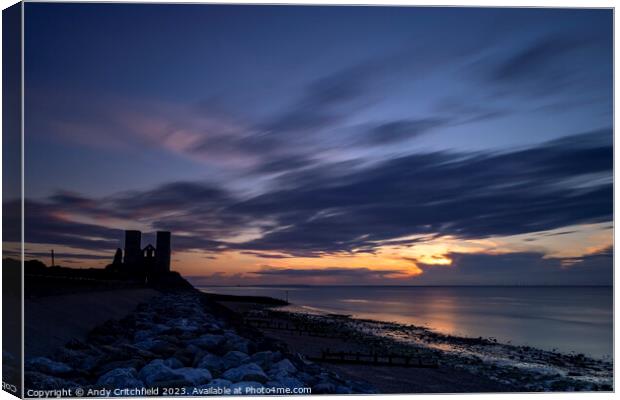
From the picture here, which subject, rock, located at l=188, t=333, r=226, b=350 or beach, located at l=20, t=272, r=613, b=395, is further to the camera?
rock, located at l=188, t=333, r=226, b=350

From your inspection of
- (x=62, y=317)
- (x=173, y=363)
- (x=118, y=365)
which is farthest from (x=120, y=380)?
(x=62, y=317)

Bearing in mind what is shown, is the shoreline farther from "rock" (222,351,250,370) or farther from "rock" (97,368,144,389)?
"rock" (97,368,144,389)

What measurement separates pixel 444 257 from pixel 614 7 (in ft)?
12.8

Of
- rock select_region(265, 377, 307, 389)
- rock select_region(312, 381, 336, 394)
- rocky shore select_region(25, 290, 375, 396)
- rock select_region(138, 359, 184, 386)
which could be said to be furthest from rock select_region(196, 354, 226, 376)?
rock select_region(312, 381, 336, 394)

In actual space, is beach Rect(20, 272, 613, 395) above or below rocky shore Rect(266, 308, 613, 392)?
above

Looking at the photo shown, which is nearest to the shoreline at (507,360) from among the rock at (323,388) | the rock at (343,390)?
the rock at (343,390)

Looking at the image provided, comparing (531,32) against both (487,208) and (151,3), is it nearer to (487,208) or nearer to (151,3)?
(487,208)

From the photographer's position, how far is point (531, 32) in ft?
26.4

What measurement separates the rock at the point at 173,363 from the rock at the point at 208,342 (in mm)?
1397

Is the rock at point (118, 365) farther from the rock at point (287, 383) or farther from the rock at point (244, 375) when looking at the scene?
the rock at point (287, 383)

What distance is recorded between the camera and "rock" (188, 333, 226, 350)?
31.3 feet

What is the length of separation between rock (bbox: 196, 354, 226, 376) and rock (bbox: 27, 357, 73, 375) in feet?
5.19

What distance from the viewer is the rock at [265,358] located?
840cm

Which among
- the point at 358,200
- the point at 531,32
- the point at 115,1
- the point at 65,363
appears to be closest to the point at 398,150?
the point at 358,200
